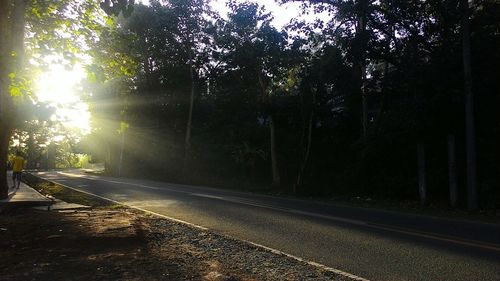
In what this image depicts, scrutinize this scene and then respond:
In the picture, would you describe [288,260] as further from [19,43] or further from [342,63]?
[342,63]

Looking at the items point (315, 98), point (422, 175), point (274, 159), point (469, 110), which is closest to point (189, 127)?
point (274, 159)

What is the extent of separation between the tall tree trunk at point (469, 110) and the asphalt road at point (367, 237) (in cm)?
295

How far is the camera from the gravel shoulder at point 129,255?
6078 mm

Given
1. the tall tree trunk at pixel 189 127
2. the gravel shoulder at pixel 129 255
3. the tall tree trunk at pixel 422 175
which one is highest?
the tall tree trunk at pixel 189 127

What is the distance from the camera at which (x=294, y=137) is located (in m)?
28.6

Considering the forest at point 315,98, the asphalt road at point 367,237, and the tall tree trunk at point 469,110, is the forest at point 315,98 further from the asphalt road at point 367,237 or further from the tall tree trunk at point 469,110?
the asphalt road at point 367,237

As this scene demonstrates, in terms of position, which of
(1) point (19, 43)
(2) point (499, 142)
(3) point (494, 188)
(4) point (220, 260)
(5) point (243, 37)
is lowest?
(4) point (220, 260)

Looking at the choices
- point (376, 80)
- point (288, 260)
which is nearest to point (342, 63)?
point (376, 80)

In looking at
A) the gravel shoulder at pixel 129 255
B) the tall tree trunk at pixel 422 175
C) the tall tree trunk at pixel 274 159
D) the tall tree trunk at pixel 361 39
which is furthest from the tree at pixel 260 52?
the gravel shoulder at pixel 129 255

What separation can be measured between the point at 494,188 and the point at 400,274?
10.4m

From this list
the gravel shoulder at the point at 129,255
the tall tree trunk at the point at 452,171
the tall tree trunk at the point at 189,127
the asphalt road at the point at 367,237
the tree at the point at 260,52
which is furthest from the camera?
the tall tree trunk at the point at 189,127

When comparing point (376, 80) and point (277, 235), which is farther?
point (376, 80)

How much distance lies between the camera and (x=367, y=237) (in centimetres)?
935

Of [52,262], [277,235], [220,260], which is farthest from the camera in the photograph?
[277,235]
